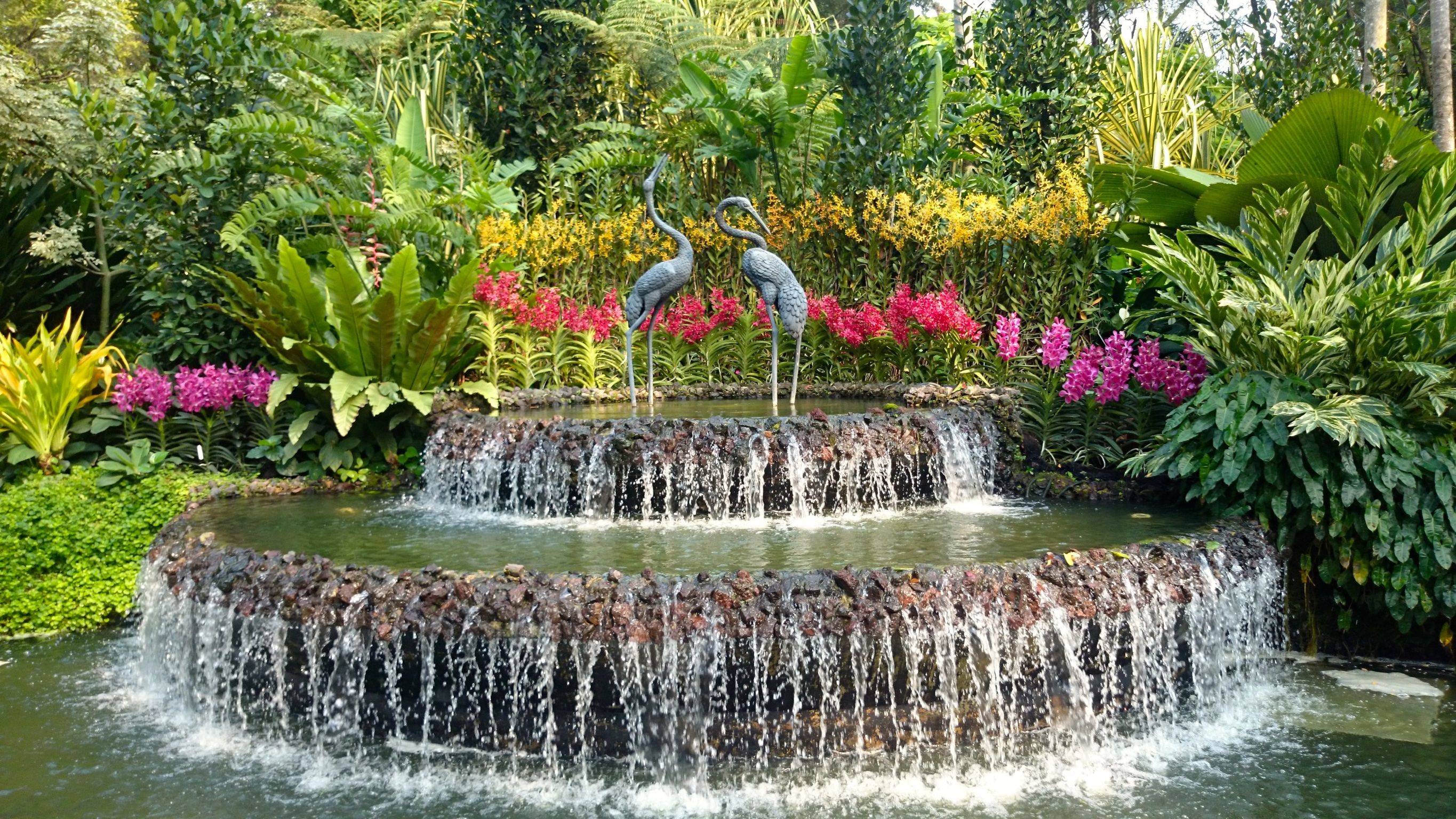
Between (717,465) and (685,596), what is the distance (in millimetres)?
1778

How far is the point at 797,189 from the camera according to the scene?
391 inches

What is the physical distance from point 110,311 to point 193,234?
4.01ft

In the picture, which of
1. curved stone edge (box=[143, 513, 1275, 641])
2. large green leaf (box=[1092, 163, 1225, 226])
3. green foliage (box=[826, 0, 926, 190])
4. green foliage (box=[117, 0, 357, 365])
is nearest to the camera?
curved stone edge (box=[143, 513, 1275, 641])

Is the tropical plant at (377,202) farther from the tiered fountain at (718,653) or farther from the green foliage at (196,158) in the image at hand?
the tiered fountain at (718,653)

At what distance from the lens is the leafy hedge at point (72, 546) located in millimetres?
5887

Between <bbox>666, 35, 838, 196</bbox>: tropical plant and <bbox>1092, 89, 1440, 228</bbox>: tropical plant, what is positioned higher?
<bbox>666, 35, 838, 196</bbox>: tropical plant

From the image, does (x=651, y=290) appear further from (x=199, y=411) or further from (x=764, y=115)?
(x=764, y=115)

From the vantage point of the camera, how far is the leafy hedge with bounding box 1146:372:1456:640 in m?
4.71

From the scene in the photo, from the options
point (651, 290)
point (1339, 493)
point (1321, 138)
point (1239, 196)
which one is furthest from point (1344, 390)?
point (651, 290)

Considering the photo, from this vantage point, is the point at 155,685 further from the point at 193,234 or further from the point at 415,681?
the point at 193,234

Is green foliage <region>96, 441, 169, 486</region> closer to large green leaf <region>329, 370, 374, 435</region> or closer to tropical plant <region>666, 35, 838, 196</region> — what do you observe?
large green leaf <region>329, 370, 374, 435</region>

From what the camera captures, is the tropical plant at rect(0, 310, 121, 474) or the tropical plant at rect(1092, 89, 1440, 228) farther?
the tropical plant at rect(0, 310, 121, 474)

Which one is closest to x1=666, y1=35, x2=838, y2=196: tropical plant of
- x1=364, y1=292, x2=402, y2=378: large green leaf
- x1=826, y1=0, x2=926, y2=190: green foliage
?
x1=826, y1=0, x2=926, y2=190: green foliage

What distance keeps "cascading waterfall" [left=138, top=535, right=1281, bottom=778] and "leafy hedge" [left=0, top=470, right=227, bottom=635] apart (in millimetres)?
2143
